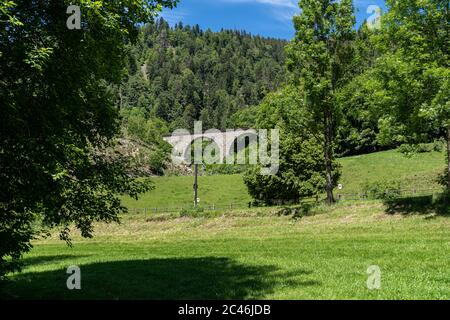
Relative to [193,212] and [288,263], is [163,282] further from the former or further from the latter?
[193,212]

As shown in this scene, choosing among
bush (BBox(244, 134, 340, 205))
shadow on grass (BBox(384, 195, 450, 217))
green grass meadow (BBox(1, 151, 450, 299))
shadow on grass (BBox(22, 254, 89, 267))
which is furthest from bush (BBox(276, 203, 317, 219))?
shadow on grass (BBox(22, 254, 89, 267))

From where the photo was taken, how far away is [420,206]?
102 feet

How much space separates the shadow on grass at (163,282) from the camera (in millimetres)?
12570

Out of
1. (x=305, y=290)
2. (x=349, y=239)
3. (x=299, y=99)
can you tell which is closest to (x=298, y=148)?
(x=299, y=99)

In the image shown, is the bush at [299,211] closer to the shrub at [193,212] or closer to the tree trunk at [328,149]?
the tree trunk at [328,149]

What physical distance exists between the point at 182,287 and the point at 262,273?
10.3ft

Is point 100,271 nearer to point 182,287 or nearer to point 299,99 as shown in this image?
point 182,287

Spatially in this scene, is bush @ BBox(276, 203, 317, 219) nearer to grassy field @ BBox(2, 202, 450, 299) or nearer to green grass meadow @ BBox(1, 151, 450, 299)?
green grass meadow @ BBox(1, 151, 450, 299)

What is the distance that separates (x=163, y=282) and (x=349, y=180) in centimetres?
6822

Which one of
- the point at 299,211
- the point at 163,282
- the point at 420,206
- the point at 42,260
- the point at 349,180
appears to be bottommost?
the point at 42,260

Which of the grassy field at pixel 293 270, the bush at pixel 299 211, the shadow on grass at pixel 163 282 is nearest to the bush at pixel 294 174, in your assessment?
the bush at pixel 299 211

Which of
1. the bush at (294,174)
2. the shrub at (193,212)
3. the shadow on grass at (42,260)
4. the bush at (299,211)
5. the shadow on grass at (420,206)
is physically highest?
the bush at (294,174)

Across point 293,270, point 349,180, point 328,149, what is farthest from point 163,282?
point 349,180

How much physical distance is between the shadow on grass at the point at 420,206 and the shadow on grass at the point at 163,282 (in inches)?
679
